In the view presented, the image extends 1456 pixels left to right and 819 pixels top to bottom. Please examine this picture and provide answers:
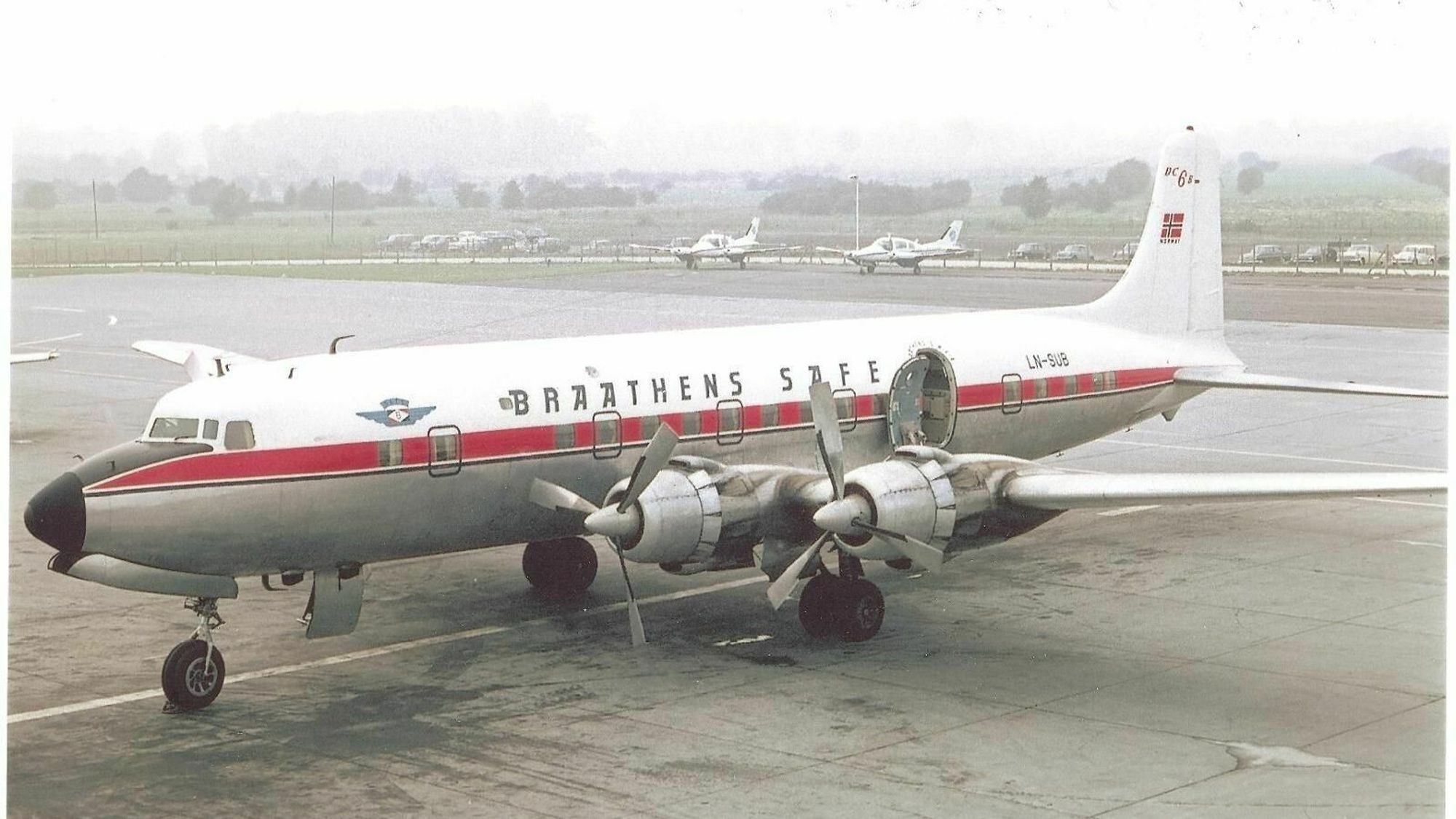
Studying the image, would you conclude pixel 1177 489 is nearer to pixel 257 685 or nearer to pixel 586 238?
pixel 257 685

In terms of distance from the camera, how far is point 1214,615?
1930cm

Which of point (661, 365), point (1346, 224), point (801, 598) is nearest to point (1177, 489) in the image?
point (801, 598)

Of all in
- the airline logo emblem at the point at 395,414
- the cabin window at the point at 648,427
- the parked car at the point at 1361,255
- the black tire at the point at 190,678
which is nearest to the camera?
the black tire at the point at 190,678

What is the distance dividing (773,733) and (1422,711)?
6.20m

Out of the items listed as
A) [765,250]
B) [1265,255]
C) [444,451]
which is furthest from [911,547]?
[1265,255]

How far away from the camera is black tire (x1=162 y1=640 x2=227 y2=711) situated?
1553 cm

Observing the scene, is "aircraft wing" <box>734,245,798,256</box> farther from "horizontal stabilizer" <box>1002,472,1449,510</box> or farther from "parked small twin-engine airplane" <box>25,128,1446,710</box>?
"horizontal stabilizer" <box>1002,472,1449,510</box>

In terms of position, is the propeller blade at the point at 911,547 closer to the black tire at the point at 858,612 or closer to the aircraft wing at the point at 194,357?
the black tire at the point at 858,612

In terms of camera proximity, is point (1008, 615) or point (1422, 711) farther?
point (1008, 615)

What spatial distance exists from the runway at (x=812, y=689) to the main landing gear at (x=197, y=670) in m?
0.30

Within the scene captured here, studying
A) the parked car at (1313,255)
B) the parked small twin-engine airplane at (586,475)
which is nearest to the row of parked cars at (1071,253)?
the parked car at (1313,255)

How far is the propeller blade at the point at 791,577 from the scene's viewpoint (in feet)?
56.5

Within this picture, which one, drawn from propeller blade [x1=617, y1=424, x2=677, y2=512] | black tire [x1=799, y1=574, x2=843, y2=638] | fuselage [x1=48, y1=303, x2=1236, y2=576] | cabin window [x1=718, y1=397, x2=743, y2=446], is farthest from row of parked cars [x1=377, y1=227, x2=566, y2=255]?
propeller blade [x1=617, y1=424, x2=677, y2=512]

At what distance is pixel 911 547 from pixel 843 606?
1477 millimetres
